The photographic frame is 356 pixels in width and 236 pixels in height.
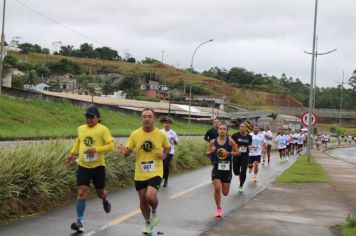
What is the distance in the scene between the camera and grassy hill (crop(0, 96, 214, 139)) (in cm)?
3426

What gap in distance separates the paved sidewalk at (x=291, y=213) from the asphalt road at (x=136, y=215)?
0.34 m

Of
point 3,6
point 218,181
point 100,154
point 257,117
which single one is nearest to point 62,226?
point 100,154

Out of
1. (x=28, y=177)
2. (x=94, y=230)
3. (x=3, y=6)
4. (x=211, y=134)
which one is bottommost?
(x=94, y=230)

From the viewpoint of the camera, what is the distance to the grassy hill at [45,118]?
3426cm

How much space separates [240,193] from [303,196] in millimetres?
1514

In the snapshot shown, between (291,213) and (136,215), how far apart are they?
3.04 m

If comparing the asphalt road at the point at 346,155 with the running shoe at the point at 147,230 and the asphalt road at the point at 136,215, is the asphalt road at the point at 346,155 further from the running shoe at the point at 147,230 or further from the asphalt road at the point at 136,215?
the running shoe at the point at 147,230

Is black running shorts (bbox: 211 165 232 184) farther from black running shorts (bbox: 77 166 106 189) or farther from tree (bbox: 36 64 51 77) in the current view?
tree (bbox: 36 64 51 77)

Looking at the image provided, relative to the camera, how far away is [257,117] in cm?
11062

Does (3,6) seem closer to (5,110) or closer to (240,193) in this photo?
(5,110)

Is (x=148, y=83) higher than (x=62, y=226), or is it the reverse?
(x=148, y=83)

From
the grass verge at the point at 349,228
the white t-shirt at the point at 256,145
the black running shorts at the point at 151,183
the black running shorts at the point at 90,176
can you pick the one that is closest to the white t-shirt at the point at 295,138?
the white t-shirt at the point at 256,145

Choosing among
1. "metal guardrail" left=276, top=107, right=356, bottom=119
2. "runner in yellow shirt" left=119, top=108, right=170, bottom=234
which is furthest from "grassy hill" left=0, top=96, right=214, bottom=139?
"metal guardrail" left=276, top=107, right=356, bottom=119

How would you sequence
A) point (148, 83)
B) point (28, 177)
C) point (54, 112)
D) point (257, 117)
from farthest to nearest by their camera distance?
point (148, 83)
point (257, 117)
point (54, 112)
point (28, 177)
